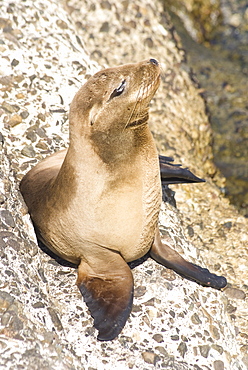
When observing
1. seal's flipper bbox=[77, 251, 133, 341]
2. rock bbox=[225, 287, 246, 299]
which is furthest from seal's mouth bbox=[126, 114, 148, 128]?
rock bbox=[225, 287, 246, 299]

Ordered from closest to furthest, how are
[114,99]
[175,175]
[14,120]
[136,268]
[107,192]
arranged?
1. [114,99]
2. [107,192]
3. [136,268]
4. [14,120]
5. [175,175]

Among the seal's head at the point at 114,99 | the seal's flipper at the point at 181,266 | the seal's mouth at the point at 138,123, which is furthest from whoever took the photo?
the seal's flipper at the point at 181,266

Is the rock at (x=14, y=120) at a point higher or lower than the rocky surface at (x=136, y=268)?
higher

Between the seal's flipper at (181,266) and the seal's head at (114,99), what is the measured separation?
96 cm

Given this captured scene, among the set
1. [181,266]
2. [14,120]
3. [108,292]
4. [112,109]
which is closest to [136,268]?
[181,266]

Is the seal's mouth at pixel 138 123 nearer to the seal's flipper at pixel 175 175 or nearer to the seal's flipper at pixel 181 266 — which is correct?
the seal's flipper at pixel 181 266

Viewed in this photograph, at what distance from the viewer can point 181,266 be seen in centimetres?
393

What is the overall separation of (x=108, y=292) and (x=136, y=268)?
485 mm

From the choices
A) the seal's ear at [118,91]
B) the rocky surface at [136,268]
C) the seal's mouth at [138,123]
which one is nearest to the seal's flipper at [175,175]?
the rocky surface at [136,268]

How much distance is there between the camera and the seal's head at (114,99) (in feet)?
11.2

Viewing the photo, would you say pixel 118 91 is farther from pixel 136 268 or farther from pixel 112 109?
pixel 136 268

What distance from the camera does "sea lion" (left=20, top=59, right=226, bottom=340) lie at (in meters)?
3.42

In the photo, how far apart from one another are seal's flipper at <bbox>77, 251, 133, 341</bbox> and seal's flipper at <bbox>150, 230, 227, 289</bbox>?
38 cm

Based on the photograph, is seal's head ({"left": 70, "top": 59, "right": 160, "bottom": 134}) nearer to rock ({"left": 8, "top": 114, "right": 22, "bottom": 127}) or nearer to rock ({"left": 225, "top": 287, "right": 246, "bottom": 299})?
rock ({"left": 8, "top": 114, "right": 22, "bottom": 127})
